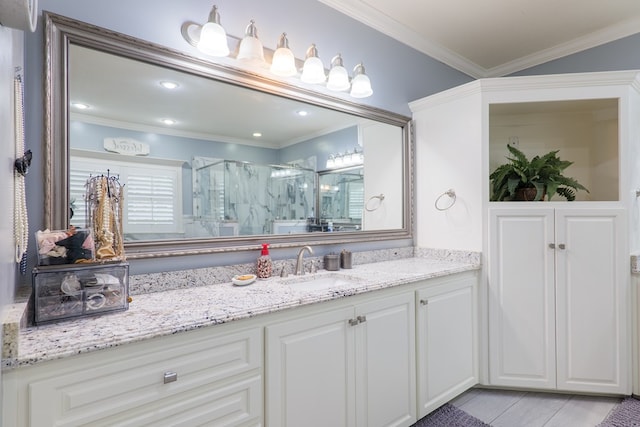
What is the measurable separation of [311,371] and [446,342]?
991mm

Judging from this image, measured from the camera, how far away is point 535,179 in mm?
2271

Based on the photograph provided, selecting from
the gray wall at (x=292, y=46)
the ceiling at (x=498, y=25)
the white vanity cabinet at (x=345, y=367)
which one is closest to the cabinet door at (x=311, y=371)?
the white vanity cabinet at (x=345, y=367)

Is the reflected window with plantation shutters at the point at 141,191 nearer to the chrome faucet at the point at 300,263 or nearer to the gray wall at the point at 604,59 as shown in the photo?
→ the chrome faucet at the point at 300,263

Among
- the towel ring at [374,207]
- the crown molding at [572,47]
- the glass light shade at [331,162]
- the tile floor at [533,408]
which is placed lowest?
the tile floor at [533,408]

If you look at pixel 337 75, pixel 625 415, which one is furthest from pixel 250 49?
pixel 625 415

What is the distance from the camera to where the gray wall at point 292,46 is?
4.12 ft

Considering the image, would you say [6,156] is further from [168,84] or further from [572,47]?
[572,47]

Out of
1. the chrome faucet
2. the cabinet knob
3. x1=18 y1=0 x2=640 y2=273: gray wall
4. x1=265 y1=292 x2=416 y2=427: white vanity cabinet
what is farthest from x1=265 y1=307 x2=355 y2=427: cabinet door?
x1=18 y1=0 x2=640 y2=273: gray wall

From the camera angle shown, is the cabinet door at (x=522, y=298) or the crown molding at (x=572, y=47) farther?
the crown molding at (x=572, y=47)

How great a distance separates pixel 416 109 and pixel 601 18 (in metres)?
1.43

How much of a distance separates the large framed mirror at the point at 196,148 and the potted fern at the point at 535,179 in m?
0.91

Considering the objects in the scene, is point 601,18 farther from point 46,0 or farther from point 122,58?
point 46,0

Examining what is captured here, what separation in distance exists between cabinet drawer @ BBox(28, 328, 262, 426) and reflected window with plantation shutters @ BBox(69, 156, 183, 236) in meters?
0.64

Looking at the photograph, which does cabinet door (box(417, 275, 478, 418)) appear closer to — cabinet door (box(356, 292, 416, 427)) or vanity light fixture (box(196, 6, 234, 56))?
cabinet door (box(356, 292, 416, 427))
